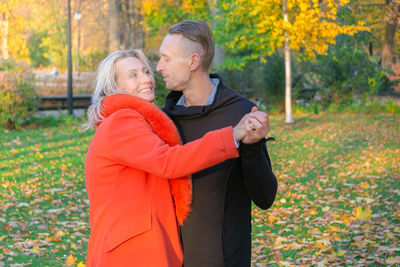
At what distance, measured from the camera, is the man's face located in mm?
2910

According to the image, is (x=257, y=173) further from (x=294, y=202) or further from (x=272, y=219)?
(x=294, y=202)

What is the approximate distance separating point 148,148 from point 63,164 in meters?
9.80

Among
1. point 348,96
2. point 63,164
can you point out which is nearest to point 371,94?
point 348,96

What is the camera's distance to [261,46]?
55.1 ft

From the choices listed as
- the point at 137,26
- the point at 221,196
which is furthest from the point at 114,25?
the point at 221,196

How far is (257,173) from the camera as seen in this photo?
267 centimetres

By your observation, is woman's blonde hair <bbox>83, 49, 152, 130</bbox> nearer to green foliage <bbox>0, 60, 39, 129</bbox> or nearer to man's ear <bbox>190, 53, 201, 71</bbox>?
man's ear <bbox>190, 53, 201, 71</bbox>

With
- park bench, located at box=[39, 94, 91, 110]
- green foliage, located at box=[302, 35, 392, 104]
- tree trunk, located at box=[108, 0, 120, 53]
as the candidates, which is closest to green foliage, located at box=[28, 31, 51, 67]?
tree trunk, located at box=[108, 0, 120, 53]

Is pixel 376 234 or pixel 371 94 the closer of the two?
pixel 376 234

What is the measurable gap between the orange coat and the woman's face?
5.7 inches

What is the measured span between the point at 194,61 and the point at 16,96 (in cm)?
1548

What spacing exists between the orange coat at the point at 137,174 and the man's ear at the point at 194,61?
380 mm

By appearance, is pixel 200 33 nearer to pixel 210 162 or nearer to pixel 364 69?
pixel 210 162

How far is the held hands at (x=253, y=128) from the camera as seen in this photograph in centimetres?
238
